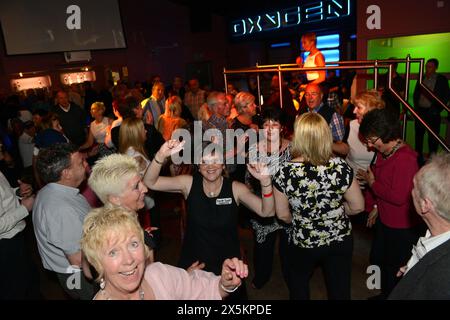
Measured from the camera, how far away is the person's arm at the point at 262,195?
2.11 m

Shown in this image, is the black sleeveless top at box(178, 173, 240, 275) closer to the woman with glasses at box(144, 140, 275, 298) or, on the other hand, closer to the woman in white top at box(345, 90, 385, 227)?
the woman with glasses at box(144, 140, 275, 298)

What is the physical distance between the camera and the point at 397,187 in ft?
7.66

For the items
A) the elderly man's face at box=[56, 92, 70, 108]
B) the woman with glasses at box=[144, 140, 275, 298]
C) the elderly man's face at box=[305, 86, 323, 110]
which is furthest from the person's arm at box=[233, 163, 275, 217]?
the elderly man's face at box=[56, 92, 70, 108]

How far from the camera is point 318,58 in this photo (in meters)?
4.68

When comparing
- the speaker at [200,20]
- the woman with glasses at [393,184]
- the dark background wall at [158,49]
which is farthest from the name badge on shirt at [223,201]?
the speaker at [200,20]

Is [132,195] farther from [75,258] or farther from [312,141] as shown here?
[312,141]

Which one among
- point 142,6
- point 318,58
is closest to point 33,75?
point 142,6

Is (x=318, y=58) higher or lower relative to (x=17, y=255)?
higher

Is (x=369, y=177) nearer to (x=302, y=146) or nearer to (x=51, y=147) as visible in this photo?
(x=302, y=146)

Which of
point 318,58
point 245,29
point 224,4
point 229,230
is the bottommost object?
point 229,230

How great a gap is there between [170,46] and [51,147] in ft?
39.8

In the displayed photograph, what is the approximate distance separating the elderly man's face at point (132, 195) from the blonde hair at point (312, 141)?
3.10 feet

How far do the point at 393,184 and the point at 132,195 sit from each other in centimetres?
167

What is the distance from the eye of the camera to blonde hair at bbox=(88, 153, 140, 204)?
2.01 metres
